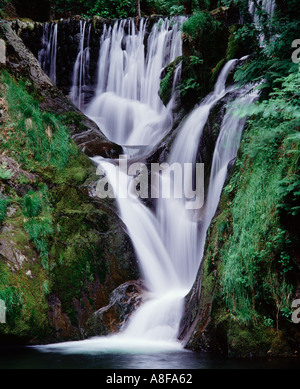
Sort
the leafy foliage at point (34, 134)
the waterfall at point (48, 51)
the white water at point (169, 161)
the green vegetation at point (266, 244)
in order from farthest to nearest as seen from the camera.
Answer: the waterfall at point (48, 51)
the leafy foliage at point (34, 134)
the white water at point (169, 161)
the green vegetation at point (266, 244)

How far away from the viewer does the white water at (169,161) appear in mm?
6289

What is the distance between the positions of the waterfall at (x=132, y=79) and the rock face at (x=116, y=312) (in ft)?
22.5

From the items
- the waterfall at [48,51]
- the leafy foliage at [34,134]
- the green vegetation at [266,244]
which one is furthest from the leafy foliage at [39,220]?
the waterfall at [48,51]

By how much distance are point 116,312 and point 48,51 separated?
43.5 feet

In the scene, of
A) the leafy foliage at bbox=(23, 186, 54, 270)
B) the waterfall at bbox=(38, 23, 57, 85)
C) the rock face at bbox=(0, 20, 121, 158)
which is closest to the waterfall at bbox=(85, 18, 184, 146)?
the waterfall at bbox=(38, 23, 57, 85)

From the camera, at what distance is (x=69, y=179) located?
27.7 feet

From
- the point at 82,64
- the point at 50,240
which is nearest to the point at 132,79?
the point at 82,64

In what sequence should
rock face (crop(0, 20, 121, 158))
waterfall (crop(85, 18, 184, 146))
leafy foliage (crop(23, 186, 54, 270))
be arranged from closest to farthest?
leafy foliage (crop(23, 186, 54, 270))
rock face (crop(0, 20, 121, 158))
waterfall (crop(85, 18, 184, 146))

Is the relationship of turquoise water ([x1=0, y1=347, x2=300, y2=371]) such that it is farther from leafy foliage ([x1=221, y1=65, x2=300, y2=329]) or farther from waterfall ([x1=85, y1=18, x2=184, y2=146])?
waterfall ([x1=85, y1=18, x2=184, y2=146])

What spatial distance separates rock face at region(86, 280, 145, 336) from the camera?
650cm

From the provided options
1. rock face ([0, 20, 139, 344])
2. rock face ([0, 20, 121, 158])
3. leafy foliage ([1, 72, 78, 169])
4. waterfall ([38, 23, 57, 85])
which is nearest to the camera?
rock face ([0, 20, 139, 344])

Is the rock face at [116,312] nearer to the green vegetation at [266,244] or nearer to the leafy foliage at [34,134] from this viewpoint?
the green vegetation at [266,244]

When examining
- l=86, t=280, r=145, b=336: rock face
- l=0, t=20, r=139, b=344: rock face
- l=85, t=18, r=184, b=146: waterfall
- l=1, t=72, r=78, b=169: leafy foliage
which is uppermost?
l=85, t=18, r=184, b=146: waterfall

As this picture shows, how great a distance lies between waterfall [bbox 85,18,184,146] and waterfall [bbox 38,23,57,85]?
6.57 ft
